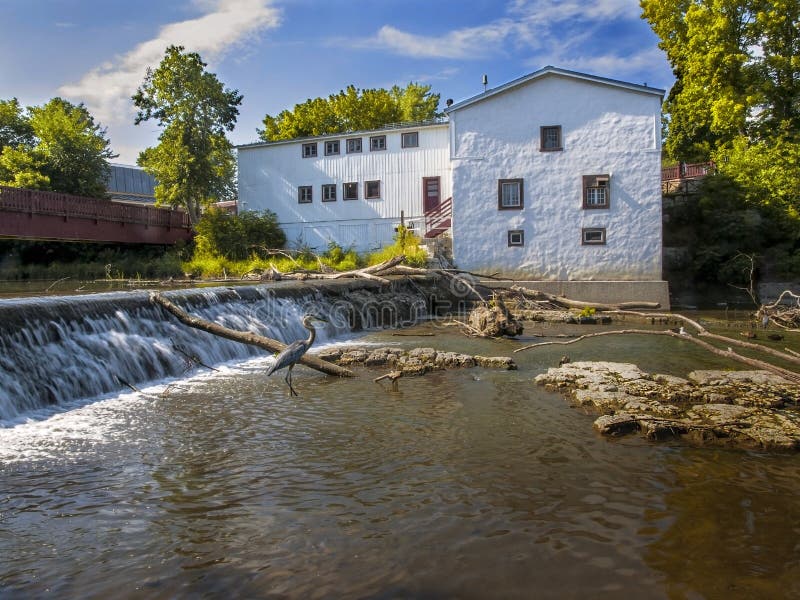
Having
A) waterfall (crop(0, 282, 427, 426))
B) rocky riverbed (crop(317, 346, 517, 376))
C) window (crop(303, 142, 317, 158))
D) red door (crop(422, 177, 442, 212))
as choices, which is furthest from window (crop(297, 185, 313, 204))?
rocky riverbed (crop(317, 346, 517, 376))

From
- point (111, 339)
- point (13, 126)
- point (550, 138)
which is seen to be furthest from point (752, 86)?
point (13, 126)

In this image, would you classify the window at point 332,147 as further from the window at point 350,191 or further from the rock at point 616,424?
the rock at point 616,424

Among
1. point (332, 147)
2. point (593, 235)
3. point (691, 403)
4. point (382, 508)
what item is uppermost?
point (332, 147)

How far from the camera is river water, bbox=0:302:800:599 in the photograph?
154 inches

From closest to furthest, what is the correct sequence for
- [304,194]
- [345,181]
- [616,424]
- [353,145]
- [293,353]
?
[616,424], [293,353], [353,145], [345,181], [304,194]

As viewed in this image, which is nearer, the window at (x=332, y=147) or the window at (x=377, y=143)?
the window at (x=377, y=143)

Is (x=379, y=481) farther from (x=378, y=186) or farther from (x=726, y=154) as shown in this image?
(x=726, y=154)

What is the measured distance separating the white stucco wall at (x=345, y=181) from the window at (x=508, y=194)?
5107 millimetres

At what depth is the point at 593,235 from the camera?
25266 millimetres

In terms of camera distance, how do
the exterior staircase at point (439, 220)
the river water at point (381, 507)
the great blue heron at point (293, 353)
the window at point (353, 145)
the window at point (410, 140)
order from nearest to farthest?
the river water at point (381, 507), the great blue heron at point (293, 353), the exterior staircase at point (439, 220), the window at point (410, 140), the window at point (353, 145)

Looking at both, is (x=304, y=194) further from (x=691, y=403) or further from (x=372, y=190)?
(x=691, y=403)

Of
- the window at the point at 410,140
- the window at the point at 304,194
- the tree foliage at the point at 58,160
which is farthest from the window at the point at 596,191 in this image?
the tree foliage at the point at 58,160

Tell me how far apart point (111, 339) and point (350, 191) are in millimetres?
23568

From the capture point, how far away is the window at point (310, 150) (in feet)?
110
